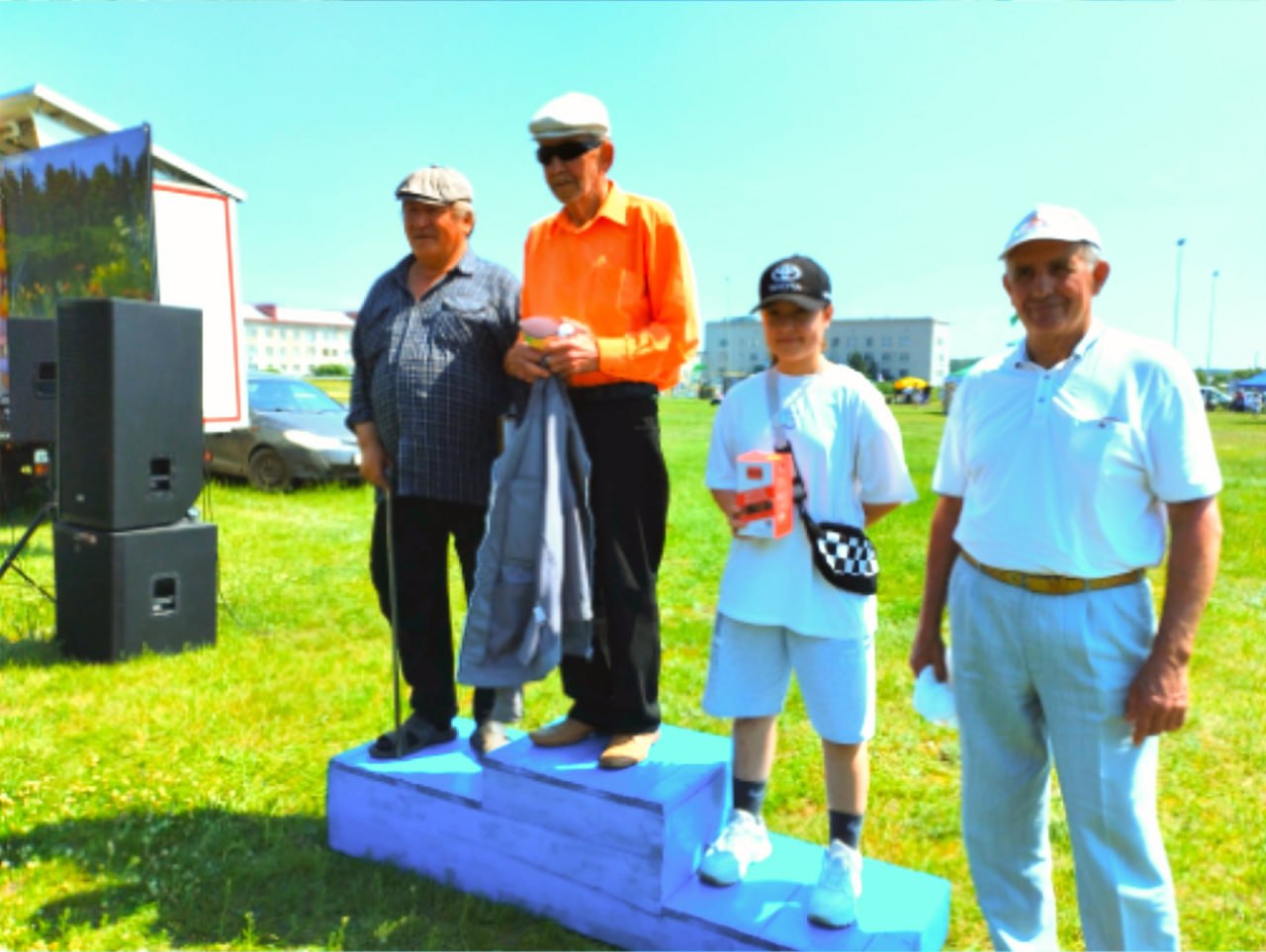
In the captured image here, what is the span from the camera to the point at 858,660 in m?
2.27

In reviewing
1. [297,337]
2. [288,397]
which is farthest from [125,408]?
[297,337]

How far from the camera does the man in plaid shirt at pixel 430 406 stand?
279cm

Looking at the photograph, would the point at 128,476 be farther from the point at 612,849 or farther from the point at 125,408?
the point at 612,849

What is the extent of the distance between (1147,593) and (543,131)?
175 cm

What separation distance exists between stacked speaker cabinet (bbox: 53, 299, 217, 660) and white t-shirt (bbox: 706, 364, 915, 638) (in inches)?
148

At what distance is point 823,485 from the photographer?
89.7 inches

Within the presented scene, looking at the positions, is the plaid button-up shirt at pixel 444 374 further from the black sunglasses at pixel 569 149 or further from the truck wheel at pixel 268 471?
the truck wheel at pixel 268 471

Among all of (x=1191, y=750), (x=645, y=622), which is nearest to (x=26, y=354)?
(x=645, y=622)

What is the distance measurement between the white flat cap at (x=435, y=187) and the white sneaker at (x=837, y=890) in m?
2.06

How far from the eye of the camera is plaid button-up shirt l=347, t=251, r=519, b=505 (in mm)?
2789

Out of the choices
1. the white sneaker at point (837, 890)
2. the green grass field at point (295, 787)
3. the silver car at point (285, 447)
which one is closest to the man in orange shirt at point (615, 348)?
the white sneaker at point (837, 890)

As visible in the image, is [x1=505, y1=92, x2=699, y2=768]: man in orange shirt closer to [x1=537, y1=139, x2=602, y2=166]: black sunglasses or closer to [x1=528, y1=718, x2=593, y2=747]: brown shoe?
[x1=537, y1=139, x2=602, y2=166]: black sunglasses

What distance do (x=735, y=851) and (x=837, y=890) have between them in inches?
11.8

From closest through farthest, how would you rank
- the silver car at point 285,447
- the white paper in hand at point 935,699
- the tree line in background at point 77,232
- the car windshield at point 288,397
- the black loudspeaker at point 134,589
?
the white paper in hand at point 935,699, the black loudspeaker at point 134,589, the tree line in background at point 77,232, the silver car at point 285,447, the car windshield at point 288,397
